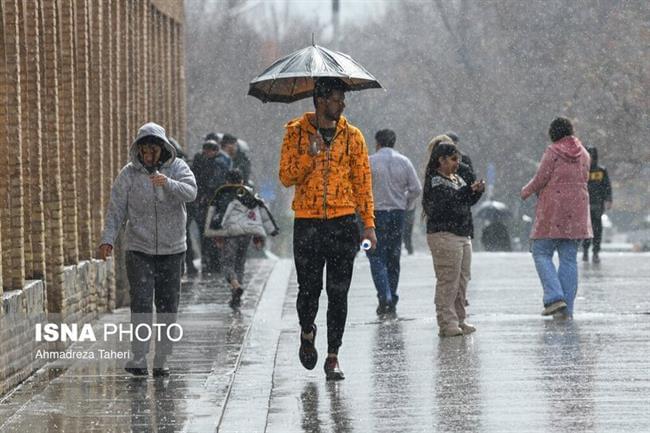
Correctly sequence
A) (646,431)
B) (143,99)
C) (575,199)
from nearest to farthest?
(646,431) < (575,199) < (143,99)

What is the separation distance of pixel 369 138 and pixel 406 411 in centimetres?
5922

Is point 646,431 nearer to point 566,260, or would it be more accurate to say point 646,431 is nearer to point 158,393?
point 158,393

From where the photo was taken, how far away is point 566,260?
17625 mm

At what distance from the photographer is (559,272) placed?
57.8ft

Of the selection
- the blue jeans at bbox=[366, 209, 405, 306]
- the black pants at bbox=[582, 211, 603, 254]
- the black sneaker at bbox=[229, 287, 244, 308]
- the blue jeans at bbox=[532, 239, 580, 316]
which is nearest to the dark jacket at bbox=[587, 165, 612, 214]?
the black pants at bbox=[582, 211, 603, 254]

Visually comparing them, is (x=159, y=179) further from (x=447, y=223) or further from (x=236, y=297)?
(x=236, y=297)

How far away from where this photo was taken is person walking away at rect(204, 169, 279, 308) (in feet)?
64.3

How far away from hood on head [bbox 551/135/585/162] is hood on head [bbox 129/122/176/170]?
523 cm

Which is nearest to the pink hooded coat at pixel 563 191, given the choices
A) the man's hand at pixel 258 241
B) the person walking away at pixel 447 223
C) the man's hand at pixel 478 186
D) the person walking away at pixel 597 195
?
the person walking away at pixel 447 223

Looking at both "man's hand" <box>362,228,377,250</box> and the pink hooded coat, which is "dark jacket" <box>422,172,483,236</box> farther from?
"man's hand" <box>362,228,377,250</box>

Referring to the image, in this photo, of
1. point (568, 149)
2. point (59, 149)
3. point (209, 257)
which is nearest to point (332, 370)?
point (59, 149)

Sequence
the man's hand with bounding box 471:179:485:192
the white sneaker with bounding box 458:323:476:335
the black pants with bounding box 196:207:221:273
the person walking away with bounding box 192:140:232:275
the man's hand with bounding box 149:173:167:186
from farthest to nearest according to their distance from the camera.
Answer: the black pants with bounding box 196:207:221:273
the person walking away with bounding box 192:140:232:275
the white sneaker with bounding box 458:323:476:335
the man's hand with bounding box 471:179:485:192
the man's hand with bounding box 149:173:167:186

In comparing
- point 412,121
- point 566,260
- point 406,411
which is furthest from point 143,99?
point 412,121

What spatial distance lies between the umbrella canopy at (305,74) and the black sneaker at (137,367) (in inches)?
76.9
